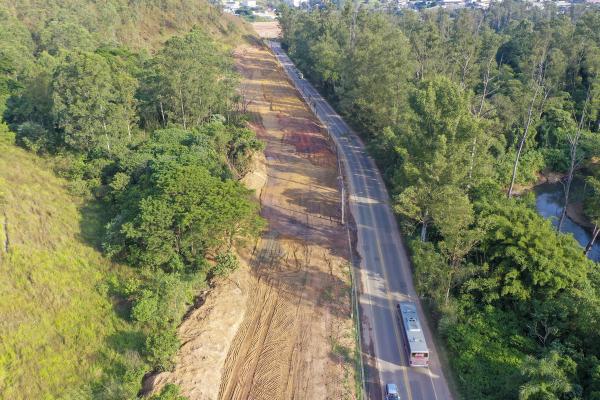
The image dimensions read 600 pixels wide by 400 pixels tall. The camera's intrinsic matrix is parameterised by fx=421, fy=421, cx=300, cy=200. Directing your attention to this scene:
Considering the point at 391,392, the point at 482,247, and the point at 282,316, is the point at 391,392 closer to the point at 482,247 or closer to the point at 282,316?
the point at 282,316

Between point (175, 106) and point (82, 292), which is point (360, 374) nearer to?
point (82, 292)

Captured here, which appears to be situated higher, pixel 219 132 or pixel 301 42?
pixel 301 42

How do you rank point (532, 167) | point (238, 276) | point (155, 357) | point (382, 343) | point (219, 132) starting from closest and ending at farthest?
point (155, 357) → point (382, 343) → point (238, 276) → point (219, 132) → point (532, 167)

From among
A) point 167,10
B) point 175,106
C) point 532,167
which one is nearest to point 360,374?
point 175,106

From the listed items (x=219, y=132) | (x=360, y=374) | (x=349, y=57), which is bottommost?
(x=360, y=374)

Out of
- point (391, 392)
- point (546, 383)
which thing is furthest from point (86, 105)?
point (546, 383)

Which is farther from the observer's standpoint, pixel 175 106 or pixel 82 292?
pixel 175 106

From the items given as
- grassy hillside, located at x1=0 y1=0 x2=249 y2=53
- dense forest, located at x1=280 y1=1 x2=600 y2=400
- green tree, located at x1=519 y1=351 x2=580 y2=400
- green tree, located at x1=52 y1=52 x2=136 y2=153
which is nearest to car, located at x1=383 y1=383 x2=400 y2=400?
dense forest, located at x1=280 y1=1 x2=600 y2=400
